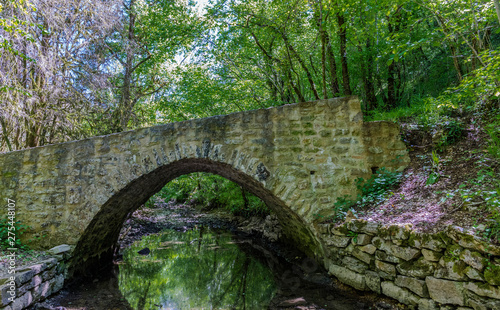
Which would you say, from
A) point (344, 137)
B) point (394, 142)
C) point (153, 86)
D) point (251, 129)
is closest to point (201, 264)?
point (251, 129)

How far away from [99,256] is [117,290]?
1348mm

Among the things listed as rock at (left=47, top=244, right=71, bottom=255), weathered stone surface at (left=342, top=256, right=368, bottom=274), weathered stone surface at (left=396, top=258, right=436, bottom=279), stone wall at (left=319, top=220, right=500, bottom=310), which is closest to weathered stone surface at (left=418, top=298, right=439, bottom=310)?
stone wall at (left=319, top=220, right=500, bottom=310)

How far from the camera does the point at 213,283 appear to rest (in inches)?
178

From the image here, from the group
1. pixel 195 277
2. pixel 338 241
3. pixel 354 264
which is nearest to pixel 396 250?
pixel 354 264

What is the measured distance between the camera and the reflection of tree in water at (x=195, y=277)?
3805 mm

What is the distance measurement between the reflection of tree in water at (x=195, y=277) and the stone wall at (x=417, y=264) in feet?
3.98

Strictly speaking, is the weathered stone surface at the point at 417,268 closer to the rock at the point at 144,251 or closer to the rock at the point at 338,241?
the rock at the point at 338,241

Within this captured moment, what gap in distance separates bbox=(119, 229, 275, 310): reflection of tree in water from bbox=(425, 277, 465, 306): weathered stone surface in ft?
6.15

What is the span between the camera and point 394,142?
394 cm

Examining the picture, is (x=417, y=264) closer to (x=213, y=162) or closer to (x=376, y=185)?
(x=376, y=185)

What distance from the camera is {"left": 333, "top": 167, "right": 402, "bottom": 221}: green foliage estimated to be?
3664 mm

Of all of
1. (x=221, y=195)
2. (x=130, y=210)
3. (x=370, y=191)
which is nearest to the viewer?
(x=370, y=191)

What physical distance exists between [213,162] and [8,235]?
345cm

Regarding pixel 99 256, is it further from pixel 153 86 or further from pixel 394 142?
pixel 153 86
